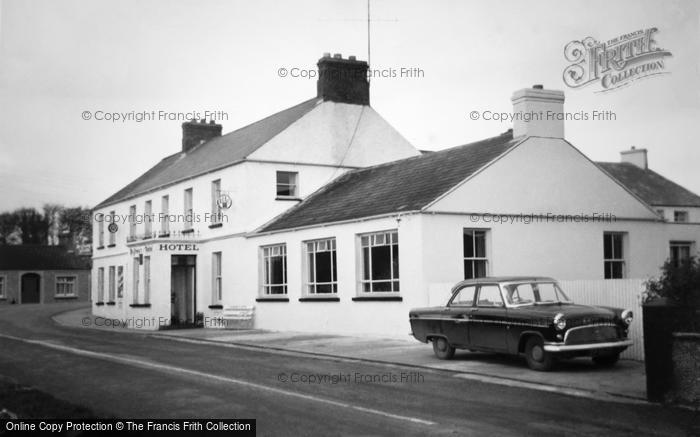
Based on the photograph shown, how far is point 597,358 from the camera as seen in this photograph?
14055 millimetres

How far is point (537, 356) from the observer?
536 inches

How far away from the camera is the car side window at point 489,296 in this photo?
48.1ft

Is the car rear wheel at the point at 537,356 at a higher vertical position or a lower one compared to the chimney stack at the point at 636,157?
lower

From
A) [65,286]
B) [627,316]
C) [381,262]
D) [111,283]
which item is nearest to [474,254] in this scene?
[381,262]

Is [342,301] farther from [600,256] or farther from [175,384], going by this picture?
[175,384]

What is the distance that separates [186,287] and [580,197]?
17.0 m

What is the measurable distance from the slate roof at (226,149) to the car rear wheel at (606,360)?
17.8m

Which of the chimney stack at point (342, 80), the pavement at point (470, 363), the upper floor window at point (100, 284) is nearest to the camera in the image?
the pavement at point (470, 363)

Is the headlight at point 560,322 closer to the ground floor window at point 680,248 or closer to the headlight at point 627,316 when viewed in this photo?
the headlight at point 627,316

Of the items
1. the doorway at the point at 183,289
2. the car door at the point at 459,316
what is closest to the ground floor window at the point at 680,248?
the car door at the point at 459,316

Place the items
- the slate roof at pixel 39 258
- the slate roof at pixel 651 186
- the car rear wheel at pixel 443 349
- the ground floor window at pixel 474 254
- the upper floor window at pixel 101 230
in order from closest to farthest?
the car rear wheel at pixel 443 349 < the ground floor window at pixel 474 254 < the upper floor window at pixel 101 230 < the slate roof at pixel 651 186 < the slate roof at pixel 39 258

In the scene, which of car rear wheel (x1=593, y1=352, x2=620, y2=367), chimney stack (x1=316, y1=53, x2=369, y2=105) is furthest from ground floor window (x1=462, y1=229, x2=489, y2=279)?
chimney stack (x1=316, y1=53, x2=369, y2=105)

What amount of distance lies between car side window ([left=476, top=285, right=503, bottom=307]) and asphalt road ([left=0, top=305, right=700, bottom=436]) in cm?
178

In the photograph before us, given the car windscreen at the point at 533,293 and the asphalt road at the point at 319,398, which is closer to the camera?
the asphalt road at the point at 319,398
